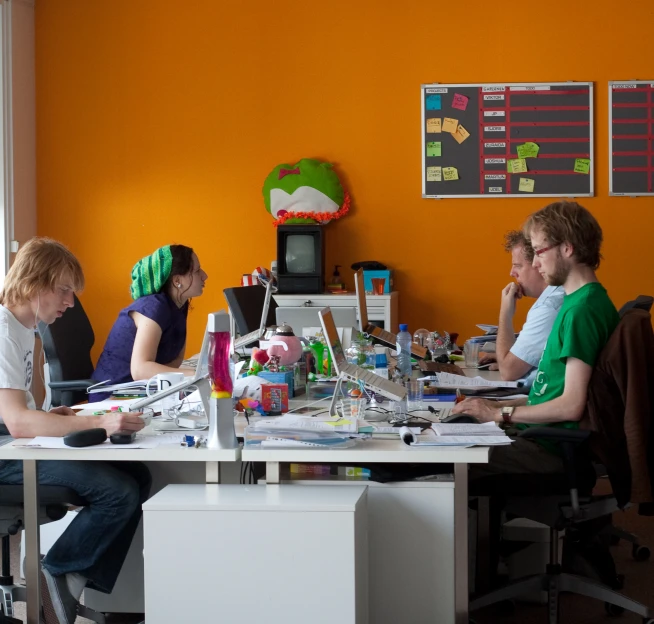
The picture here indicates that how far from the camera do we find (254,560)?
2115 millimetres

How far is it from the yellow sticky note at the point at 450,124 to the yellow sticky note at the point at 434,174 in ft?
0.80

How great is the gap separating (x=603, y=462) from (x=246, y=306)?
99.2 inches

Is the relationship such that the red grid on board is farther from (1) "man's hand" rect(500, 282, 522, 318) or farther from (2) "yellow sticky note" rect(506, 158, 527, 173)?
(1) "man's hand" rect(500, 282, 522, 318)

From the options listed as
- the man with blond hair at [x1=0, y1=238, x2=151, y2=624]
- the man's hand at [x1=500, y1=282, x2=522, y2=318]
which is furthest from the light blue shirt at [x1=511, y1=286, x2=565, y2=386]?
the man with blond hair at [x1=0, y1=238, x2=151, y2=624]

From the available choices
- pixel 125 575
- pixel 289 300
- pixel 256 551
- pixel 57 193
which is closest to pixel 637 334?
pixel 256 551

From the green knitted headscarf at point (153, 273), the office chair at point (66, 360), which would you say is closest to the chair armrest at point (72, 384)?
the office chair at point (66, 360)

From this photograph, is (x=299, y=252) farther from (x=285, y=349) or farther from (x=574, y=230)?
(x=574, y=230)

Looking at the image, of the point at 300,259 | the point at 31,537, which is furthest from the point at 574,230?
the point at 300,259

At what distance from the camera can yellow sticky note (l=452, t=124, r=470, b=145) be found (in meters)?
5.71

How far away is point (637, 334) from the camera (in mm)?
2547

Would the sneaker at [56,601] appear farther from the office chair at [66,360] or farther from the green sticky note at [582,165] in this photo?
the green sticky note at [582,165]

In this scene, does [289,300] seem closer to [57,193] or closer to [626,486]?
[57,193]

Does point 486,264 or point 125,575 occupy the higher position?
point 486,264

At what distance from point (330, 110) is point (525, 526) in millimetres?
3474
